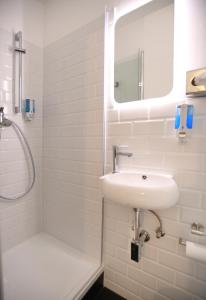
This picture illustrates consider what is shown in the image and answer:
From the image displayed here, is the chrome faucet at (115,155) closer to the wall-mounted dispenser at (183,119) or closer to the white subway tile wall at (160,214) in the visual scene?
the white subway tile wall at (160,214)

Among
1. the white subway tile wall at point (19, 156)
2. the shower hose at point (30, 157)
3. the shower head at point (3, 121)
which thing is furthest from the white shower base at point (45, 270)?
the shower head at point (3, 121)

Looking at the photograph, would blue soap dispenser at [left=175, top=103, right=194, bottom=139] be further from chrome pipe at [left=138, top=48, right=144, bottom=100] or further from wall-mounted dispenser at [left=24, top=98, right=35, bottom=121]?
wall-mounted dispenser at [left=24, top=98, right=35, bottom=121]

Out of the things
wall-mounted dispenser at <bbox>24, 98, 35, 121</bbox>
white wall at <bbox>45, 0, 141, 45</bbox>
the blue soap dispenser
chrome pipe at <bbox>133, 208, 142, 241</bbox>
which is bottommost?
chrome pipe at <bbox>133, 208, 142, 241</bbox>

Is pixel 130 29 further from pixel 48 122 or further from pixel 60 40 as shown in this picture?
pixel 48 122

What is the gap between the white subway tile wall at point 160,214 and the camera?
37.1 inches

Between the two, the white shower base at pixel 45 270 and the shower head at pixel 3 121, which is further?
the shower head at pixel 3 121

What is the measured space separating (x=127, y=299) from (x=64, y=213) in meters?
0.79

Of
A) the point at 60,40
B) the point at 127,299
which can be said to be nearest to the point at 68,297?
the point at 127,299

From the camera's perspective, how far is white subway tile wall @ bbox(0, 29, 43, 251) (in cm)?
143

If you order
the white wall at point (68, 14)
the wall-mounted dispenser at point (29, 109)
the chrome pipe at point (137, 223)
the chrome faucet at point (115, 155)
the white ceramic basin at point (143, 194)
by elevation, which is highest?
the white wall at point (68, 14)

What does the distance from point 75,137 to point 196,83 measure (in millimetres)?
952

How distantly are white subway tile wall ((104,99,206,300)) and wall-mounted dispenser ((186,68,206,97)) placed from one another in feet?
0.18

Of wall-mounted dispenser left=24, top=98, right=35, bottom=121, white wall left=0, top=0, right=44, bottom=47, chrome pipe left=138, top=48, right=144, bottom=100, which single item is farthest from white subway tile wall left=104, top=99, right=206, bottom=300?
white wall left=0, top=0, right=44, bottom=47

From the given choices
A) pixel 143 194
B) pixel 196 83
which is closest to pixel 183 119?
pixel 196 83
